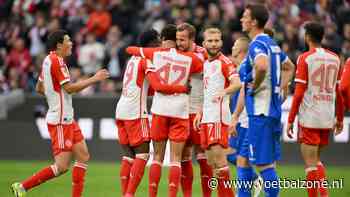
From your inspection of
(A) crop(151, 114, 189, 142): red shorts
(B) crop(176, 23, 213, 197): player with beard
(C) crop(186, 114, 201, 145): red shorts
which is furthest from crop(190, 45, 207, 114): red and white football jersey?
(A) crop(151, 114, 189, 142): red shorts

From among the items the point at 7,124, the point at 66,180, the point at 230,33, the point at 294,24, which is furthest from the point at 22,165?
the point at 294,24

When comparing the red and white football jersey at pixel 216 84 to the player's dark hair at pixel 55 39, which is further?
the player's dark hair at pixel 55 39

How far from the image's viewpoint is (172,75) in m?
12.4

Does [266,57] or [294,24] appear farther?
[294,24]

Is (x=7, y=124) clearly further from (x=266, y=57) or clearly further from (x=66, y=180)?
(x=266, y=57)

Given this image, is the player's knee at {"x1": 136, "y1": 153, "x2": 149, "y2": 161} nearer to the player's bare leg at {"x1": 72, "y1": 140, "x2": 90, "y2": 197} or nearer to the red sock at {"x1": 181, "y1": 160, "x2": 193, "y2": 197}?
the red sock at {"x1": 181, "y1": 160, "x2": 193, "y2": 197}

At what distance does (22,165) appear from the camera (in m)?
18.2

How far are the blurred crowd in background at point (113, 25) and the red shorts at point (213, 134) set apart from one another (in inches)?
336

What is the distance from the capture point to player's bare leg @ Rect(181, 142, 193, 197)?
42.4 ft

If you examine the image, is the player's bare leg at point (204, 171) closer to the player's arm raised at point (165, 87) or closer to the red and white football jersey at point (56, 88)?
the player's arm raised at point (165, 87)

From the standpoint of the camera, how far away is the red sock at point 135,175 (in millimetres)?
12633

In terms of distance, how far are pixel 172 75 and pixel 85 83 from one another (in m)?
1.08

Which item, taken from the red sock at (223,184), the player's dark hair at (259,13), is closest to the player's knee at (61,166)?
the red sock at (223,184)

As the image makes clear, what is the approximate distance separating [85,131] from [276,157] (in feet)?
27.2
